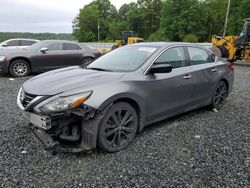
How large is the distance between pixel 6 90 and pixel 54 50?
3115 mm

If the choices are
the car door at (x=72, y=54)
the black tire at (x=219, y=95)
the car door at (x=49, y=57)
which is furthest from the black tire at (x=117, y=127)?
the car door at (x=72, y=54)

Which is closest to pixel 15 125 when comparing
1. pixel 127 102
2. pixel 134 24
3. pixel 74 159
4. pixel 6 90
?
pixel 74 159

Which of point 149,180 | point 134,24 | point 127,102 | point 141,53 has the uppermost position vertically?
point 134,24

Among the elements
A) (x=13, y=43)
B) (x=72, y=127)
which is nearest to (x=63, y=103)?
(x=72, y=127)

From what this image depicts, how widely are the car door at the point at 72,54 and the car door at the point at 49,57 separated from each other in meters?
0.16

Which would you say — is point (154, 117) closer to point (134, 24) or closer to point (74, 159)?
point (74, 159)

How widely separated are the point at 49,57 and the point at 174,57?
242 inches

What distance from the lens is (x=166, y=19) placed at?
46.3 m

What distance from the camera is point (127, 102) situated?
10.5 ft

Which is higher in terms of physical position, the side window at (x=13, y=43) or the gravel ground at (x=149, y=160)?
the side window at (x=13, y=43)

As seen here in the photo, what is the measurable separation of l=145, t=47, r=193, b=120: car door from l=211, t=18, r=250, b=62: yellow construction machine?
11.1m

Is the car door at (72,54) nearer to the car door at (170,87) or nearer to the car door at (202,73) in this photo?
the car door at (202,73)

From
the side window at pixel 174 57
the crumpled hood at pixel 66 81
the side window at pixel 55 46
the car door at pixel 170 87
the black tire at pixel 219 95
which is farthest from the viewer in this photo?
the side window at pixel 55 46

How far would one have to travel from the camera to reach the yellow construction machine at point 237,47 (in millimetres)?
13681
